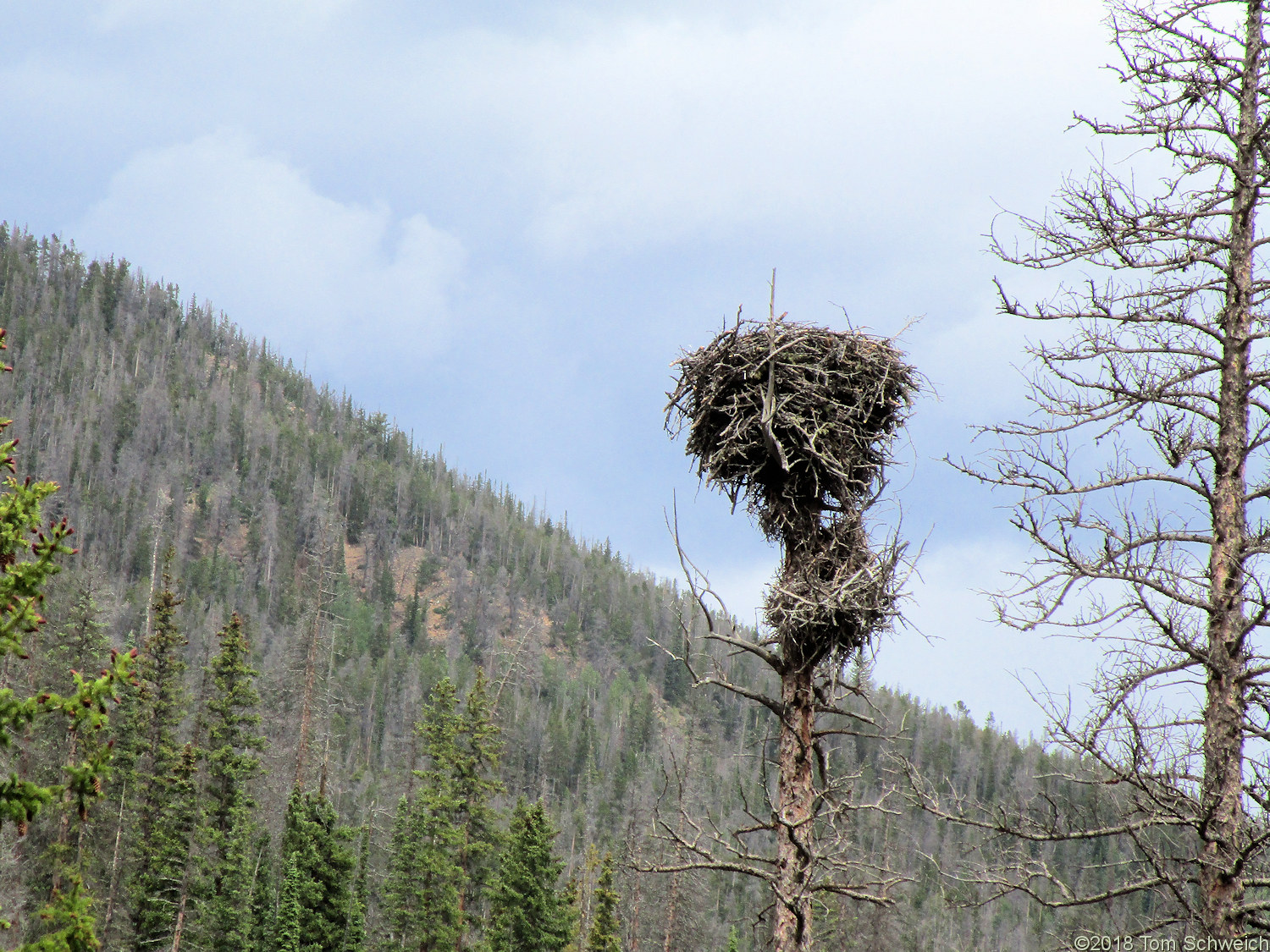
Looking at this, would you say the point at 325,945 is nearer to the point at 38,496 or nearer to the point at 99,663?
the point at 99,663

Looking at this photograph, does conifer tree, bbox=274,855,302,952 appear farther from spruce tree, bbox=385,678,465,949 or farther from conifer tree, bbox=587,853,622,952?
conifer tree, bbox=587,853,622,952

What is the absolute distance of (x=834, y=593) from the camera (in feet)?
29.8

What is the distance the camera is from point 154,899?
30.7 m

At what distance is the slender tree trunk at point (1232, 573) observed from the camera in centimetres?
813

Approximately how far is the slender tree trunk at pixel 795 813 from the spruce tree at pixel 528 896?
26104 millimetres

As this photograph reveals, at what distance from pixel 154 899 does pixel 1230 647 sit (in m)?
30.4

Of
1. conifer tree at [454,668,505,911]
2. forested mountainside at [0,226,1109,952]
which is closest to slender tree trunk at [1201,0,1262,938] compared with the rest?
forested mountainside at [0,226,1109,952]

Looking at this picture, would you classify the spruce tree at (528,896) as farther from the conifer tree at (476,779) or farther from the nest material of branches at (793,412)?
the nest material of branches at (793,412)

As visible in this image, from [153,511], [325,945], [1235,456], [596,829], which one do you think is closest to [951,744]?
[596,829]

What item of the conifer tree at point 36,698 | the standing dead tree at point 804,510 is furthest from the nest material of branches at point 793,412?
the conifer tree at point 36,698

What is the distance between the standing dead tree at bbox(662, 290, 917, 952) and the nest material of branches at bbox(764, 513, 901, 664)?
1cm

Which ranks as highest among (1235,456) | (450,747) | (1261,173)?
(1261,173)

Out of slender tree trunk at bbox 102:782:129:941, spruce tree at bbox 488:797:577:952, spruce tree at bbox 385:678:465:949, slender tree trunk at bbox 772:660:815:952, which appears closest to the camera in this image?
slender tree trunk at bbox 772:660:815:952

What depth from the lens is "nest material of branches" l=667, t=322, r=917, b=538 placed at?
9.34m
